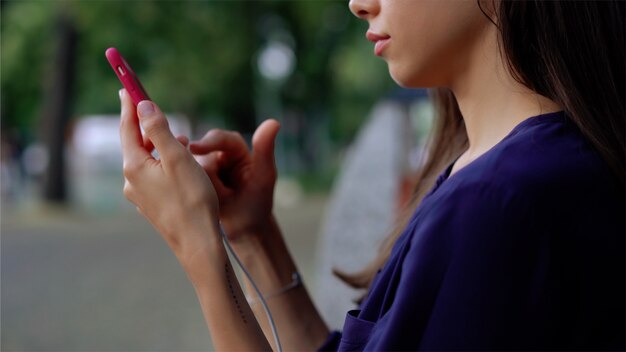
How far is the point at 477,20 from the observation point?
1.05 meters

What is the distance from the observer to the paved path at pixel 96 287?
18.4ft

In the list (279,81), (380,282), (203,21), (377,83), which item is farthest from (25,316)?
(279,81)

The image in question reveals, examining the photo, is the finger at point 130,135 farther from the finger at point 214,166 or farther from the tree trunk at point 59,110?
the tree trunk at point 59,110

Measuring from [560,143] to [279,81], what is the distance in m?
19.6

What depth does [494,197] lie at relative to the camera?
863 millimetres

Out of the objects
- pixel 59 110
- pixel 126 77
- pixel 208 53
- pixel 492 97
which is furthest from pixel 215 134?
pixel 208 53

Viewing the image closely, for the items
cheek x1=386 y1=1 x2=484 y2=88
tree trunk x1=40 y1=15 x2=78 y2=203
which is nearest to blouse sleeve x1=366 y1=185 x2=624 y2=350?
cheek x1=386 y1=1 x2=484 y2=88

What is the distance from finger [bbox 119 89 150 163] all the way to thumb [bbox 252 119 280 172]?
0.34m

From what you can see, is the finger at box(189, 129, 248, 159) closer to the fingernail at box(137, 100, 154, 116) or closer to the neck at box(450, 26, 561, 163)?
the fingernail at box(137, 100, 154, 116)

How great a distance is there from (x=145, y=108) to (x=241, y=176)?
380mm

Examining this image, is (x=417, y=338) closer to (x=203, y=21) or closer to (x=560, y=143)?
(x=560, y=143)

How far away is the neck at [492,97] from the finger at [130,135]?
50 cm

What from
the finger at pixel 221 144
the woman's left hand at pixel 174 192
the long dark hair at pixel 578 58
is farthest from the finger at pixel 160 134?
the long dark hair at pixel 578 58

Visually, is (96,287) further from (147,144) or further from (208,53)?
(208,53)
